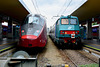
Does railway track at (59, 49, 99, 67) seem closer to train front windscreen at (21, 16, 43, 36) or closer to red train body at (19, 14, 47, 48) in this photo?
red train body at (19, 14, 47, 48)

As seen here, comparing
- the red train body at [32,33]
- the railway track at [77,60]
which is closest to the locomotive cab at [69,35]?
the red train body at [32,33]

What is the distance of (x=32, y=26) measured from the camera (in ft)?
24.4

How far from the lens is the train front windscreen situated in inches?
278

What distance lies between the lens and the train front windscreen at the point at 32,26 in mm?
7055

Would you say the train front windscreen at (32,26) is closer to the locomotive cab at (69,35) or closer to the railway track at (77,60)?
the locomotive cab at (69,35)

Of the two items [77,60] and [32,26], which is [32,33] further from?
[77,60]

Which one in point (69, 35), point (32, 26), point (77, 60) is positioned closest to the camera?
point (77, 60)

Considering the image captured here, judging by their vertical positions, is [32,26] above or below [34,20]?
below

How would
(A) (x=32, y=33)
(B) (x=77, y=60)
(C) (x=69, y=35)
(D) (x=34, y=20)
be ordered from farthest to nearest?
(C) (x=69, y=35) < (D) (x=34, y=20) < (A) (x=32, y=33) < (B) (x=77, y=60)

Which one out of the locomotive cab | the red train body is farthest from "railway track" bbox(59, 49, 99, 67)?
the locomotive cab

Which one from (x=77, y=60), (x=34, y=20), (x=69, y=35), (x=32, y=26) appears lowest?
(x=77, y=60)

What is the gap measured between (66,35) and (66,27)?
82 cm

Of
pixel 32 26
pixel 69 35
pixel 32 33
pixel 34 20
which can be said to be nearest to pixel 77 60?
pixel 32 33

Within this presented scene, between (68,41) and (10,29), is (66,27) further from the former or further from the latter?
(10,29)
